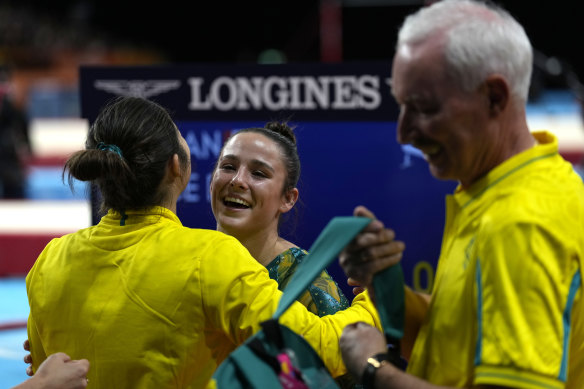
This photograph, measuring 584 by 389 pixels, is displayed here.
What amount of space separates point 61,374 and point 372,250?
769 mm

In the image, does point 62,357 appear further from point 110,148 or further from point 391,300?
point 391,300

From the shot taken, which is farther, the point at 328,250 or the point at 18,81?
the point at 18,81

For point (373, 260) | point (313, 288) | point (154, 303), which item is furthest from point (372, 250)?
point (313, 288)

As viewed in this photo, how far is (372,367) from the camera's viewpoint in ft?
4.51

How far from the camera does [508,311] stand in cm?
122

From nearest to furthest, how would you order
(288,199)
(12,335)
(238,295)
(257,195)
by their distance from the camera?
(238,295) → (257,195) → (288,199) → (12,335)

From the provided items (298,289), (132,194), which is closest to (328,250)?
(298,289)

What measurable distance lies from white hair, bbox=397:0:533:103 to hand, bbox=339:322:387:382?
1.53 ft

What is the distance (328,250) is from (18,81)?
18.3m

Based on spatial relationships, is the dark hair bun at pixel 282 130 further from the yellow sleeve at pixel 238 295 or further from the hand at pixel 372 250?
the hand at pixel 372 250

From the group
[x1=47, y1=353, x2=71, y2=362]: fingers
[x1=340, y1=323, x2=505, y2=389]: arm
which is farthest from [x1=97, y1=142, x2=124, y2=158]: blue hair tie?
[x1=340, y1=323, x2=505, y2=389]: arm

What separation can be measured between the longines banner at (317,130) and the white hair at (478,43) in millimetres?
1788

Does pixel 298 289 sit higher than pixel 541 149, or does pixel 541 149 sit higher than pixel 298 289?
pixel 541 149

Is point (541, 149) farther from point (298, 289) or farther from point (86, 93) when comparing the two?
point (86, 93)
